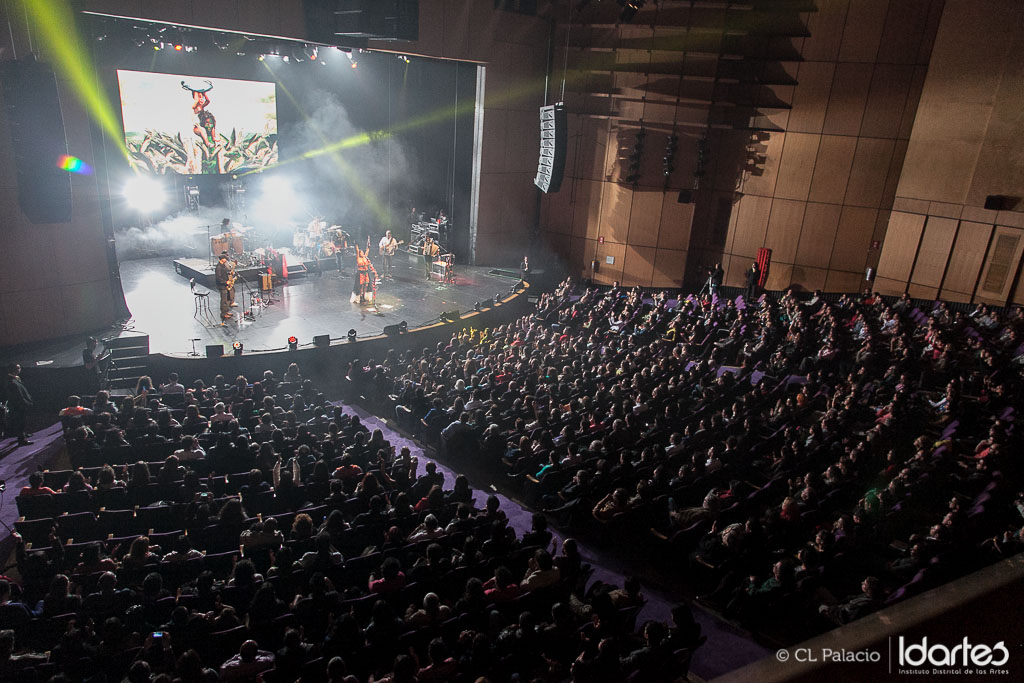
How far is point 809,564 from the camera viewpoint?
5.73m

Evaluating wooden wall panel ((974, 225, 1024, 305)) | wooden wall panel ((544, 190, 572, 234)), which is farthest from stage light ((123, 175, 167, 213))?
wooden wall panel ((974, 225, 1024, 305))

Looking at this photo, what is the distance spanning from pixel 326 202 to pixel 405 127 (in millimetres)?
3694

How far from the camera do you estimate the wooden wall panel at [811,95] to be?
16672 millimetres

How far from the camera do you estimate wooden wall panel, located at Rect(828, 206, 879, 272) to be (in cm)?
1684

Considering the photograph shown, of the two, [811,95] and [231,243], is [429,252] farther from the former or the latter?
[811,95]

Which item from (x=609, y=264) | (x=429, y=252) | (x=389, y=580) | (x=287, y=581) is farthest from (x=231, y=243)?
(x=389, y=580)

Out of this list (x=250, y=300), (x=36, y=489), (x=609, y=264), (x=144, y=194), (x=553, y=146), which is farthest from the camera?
(x=609, y=264)

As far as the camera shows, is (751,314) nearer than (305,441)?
No

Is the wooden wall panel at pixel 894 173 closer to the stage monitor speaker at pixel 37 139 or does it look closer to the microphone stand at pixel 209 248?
the microphone stand at pixel 209 248

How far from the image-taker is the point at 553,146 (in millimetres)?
13141

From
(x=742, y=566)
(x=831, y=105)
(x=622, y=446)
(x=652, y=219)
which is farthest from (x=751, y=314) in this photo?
(x=742, y=566)

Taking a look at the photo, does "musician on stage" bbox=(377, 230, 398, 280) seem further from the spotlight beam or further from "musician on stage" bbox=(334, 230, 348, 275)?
the spotlight beam

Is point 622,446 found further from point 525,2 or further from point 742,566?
point 525,2

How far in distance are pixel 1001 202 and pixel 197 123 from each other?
20.2m
